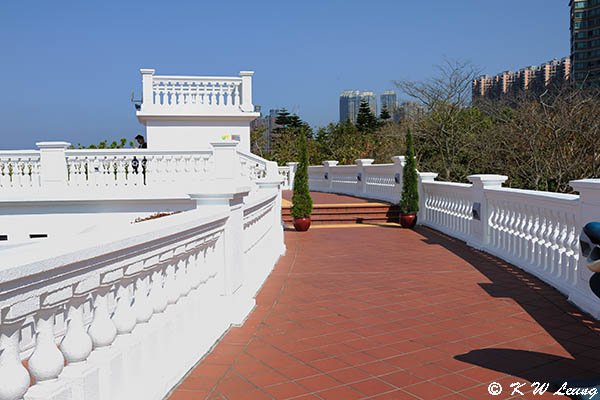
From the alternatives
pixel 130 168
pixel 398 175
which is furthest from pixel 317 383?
pixel 398 175

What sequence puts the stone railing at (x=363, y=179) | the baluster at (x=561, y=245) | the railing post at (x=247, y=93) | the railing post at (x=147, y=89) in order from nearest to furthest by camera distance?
the baluster at (x=561, y=245) → the stone railing at (x=363, y=179) → the railing post at (x=147, y=89) → the railing post at (x=247, y=93)

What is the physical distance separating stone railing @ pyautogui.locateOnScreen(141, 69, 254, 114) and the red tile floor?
13.5 metres

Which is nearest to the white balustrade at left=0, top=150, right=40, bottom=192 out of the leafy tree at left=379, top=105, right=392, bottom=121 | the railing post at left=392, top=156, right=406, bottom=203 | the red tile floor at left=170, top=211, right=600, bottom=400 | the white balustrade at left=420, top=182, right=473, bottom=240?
the red tile floor at left=170, top=211, right=600, bottom=400

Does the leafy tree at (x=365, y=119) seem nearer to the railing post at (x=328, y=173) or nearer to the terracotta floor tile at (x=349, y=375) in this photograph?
→ the railing post at (x=328, y=173)

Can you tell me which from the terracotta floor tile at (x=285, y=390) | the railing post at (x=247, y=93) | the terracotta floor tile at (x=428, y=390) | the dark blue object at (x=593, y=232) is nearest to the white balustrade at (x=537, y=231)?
the dark blue object at (x=593, y=232)

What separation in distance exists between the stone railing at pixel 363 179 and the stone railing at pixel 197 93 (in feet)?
16.4

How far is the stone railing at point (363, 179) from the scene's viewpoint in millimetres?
16141

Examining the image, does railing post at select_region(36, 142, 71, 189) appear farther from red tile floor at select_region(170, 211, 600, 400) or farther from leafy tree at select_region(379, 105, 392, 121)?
leafy tree at select_region(379, 105, 392, 121)

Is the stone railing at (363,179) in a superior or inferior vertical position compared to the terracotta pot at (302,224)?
superior

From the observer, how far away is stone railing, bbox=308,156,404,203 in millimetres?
16141

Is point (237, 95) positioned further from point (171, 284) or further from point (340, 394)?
point (340, 394)

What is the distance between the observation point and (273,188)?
9.39 meters

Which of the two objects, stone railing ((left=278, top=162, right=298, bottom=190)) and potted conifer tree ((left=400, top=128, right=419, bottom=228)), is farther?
stone railing ((left=278, top=162, right=298, bottom=190))

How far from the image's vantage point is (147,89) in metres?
19.6
